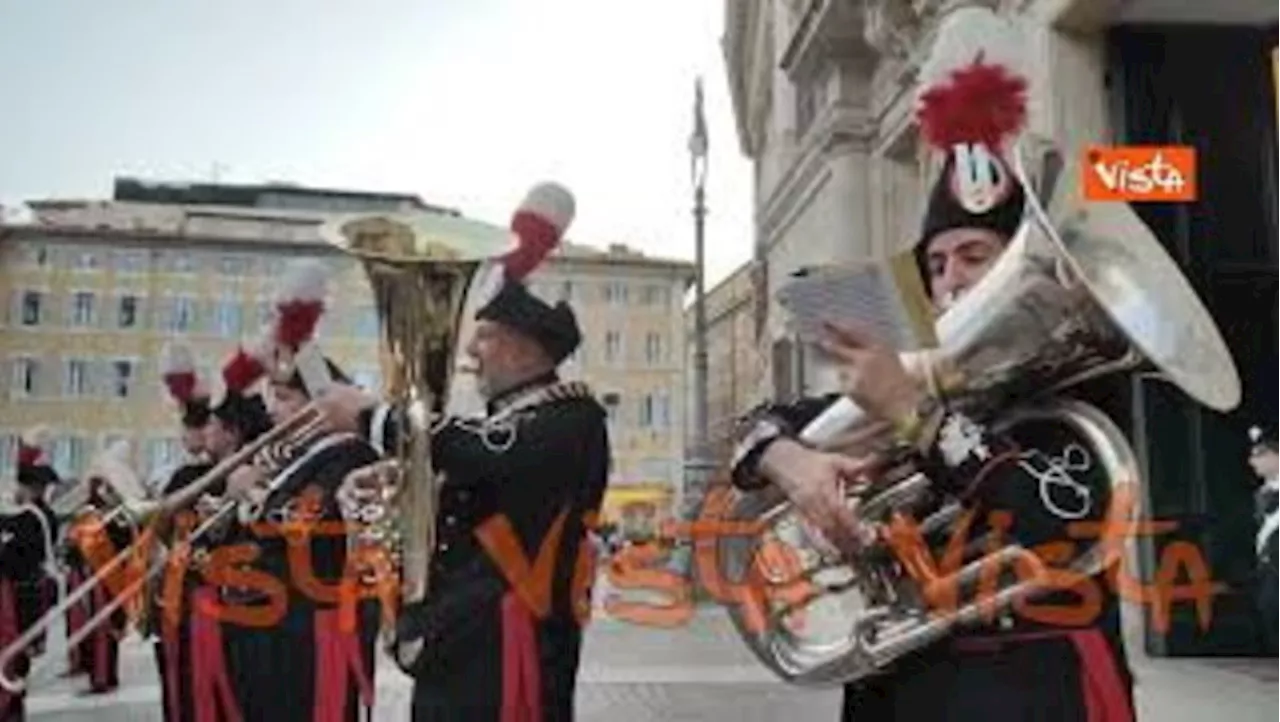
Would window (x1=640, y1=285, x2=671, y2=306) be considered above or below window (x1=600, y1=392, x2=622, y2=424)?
above

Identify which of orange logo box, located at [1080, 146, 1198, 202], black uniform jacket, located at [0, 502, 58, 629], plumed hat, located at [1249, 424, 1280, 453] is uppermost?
orange logo box, located at [1080, 146, 1198, 202]

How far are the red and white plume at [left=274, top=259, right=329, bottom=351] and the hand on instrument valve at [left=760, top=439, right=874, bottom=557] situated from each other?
10.7 feet

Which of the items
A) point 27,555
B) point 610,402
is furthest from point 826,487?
point 610,402

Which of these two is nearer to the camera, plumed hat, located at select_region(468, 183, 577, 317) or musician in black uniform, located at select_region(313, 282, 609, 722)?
musician in black uniform, located at select_region(313, 282, 609, 722)

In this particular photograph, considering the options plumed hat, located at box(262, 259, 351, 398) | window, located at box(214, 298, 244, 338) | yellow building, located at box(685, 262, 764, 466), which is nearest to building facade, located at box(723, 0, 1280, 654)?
plumed hat, located at box(262, 259, 351, 398)

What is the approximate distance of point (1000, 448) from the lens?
2652mm

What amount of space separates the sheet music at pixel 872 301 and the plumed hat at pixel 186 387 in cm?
531

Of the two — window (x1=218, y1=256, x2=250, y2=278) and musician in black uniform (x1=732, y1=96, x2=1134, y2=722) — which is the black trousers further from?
window (x1=218, y1=256, x2=250, y2=278)

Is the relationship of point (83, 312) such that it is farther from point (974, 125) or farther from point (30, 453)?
point (974, 125)

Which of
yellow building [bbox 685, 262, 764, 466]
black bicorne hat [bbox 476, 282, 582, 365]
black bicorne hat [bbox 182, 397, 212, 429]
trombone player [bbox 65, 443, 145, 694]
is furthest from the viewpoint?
yellow building [bbox 685, 262, 764, 466]

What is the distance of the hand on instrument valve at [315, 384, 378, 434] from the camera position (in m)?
3.89

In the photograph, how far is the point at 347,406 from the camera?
3920 mm

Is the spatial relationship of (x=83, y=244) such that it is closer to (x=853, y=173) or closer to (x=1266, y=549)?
(x=853, y=173)

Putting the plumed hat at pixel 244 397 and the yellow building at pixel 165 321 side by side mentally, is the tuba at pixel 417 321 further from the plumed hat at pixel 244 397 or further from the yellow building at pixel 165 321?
the yellow building at pixel 165 321
